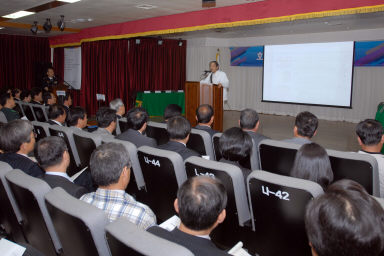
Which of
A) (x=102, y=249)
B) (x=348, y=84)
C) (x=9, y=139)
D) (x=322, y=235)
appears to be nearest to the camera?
(x=322, y=235)

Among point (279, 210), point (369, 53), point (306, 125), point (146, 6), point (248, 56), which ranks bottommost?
point (279, 210)

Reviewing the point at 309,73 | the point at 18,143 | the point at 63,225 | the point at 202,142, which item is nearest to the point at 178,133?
the point at 202,142

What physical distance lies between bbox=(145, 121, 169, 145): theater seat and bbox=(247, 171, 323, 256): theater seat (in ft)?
7.09

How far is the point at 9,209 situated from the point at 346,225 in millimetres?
1946

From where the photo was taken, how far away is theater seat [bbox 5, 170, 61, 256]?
1.64 metres

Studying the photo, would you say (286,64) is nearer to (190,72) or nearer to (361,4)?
(190,72)

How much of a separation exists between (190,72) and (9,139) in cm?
1004

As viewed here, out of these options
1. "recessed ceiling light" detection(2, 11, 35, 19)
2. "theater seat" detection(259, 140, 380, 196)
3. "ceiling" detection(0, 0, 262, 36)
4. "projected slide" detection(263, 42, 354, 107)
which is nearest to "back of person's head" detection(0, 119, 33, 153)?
"theater seat" detection(259, 140, 380, 196)

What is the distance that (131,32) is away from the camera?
791 centimetres

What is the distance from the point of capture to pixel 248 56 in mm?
12125

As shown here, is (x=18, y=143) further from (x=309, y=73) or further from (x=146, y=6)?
(x=309, y=73)

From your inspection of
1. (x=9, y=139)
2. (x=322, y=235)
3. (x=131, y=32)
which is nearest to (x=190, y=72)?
(x=131, y=32)

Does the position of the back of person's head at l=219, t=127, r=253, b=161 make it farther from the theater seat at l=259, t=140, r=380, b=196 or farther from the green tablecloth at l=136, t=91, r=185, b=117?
the green tablecloth at l=136, t=91, r=185, b=117

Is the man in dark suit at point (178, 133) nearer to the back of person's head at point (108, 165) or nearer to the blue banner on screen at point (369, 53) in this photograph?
the back of person's head at point (108, 165)
